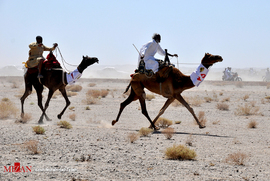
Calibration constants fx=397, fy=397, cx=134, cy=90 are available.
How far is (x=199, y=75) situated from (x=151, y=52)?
5.49ft

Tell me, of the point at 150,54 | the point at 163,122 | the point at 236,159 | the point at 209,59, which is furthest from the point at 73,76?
the point at 236,159

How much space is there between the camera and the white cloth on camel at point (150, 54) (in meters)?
11.9

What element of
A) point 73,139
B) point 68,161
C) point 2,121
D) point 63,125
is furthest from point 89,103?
point 68,161

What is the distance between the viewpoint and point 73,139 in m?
10.1

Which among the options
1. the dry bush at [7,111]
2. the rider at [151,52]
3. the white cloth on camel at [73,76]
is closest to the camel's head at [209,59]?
the rider at [151,52]

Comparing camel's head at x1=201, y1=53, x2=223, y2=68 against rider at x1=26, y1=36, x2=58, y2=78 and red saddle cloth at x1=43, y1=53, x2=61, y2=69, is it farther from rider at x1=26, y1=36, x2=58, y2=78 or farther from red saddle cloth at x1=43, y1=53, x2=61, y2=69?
rider at x1=26, y1=36, x2=58, y2=78

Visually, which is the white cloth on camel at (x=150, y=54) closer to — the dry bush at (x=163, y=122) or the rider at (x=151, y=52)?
the rider at (x=151, y=52)

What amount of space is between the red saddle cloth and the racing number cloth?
5.07 m

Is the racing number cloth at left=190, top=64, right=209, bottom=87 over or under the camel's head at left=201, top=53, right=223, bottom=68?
under

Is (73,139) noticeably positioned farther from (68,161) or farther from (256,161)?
(256,161)

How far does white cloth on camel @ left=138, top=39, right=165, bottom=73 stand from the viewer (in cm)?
1193

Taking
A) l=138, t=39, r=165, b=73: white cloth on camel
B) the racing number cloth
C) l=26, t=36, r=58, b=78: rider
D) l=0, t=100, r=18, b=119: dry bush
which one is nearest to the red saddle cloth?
l=26, t=36, r=58, b=78: rider

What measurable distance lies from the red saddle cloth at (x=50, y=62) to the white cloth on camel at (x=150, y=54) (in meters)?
3.42

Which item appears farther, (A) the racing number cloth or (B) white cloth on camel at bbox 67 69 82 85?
(B) white cloth on camel at bbox 67 69 82 85
